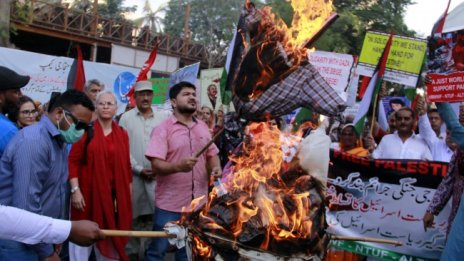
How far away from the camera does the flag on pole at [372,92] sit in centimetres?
694

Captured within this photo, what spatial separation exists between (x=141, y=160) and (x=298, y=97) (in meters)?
2.25

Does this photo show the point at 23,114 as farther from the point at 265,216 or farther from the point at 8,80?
the point at 265,216

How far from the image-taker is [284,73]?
161 inches

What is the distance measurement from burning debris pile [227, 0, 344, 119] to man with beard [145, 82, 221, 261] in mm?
757

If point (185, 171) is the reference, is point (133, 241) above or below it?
below

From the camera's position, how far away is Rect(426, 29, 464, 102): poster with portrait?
450 cm

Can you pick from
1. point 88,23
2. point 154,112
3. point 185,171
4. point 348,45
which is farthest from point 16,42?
point 185,171

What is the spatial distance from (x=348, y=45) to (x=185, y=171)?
1961cm

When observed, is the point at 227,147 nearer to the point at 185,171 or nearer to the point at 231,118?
the point at 231,118

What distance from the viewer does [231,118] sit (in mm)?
5594

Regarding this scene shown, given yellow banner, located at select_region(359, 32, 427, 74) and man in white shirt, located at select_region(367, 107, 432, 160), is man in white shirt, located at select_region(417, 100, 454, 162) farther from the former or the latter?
yellow banner, located at select_region(359, 32, 427, 74)

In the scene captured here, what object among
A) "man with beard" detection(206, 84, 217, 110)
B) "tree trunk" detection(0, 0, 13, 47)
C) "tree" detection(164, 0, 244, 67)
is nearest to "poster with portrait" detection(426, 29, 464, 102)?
"man with beard" detection(206, 84, 217, 110)

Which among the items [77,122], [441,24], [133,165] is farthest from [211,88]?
[77,122]

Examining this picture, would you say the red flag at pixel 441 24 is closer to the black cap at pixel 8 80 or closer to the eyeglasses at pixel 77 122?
the eyeglasses at pixel 77 122
